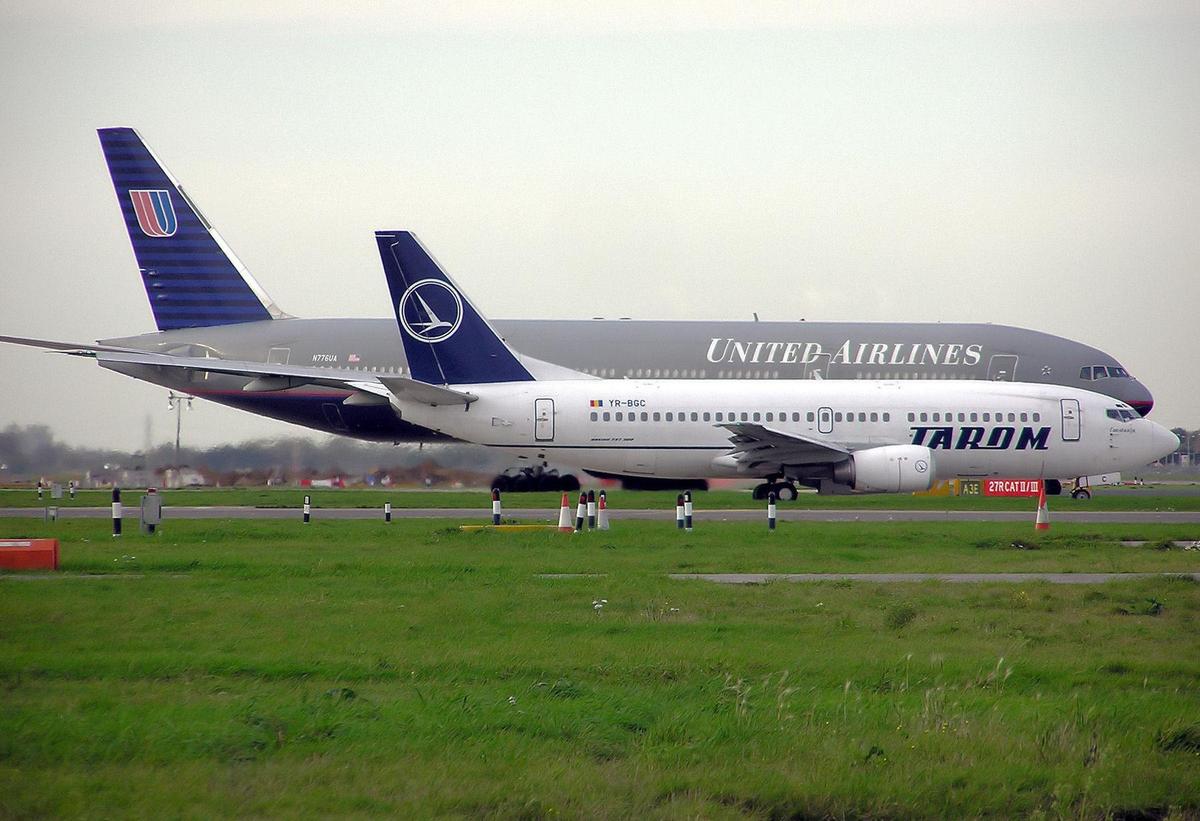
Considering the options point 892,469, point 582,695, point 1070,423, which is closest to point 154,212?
point 892,469

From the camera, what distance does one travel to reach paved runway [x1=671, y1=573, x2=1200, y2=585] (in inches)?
683

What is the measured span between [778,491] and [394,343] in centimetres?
1354

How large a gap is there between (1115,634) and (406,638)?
6.96 m

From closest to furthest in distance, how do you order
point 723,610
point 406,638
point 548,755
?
point 548,755 < point 406,638 < point 723,610

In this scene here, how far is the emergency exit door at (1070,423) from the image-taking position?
3675cm

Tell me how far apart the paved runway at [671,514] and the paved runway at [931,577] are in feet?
35.3

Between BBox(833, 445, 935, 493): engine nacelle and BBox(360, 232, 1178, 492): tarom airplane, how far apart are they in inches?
1.4

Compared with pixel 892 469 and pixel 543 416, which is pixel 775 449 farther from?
pixel 543 416

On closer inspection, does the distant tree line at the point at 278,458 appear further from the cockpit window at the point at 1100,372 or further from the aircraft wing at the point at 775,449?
the cockpit window at the point at 1100,372

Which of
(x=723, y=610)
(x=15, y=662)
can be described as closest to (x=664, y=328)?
(x=723, y=610)

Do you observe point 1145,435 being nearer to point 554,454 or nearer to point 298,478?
point 554,454

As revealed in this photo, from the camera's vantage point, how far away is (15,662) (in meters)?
10.6

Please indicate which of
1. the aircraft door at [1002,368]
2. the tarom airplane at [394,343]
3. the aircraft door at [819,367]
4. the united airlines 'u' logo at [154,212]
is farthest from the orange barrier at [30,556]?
the aircraft door at [1002,368]

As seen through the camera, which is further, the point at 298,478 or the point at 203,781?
the point at 298,478
